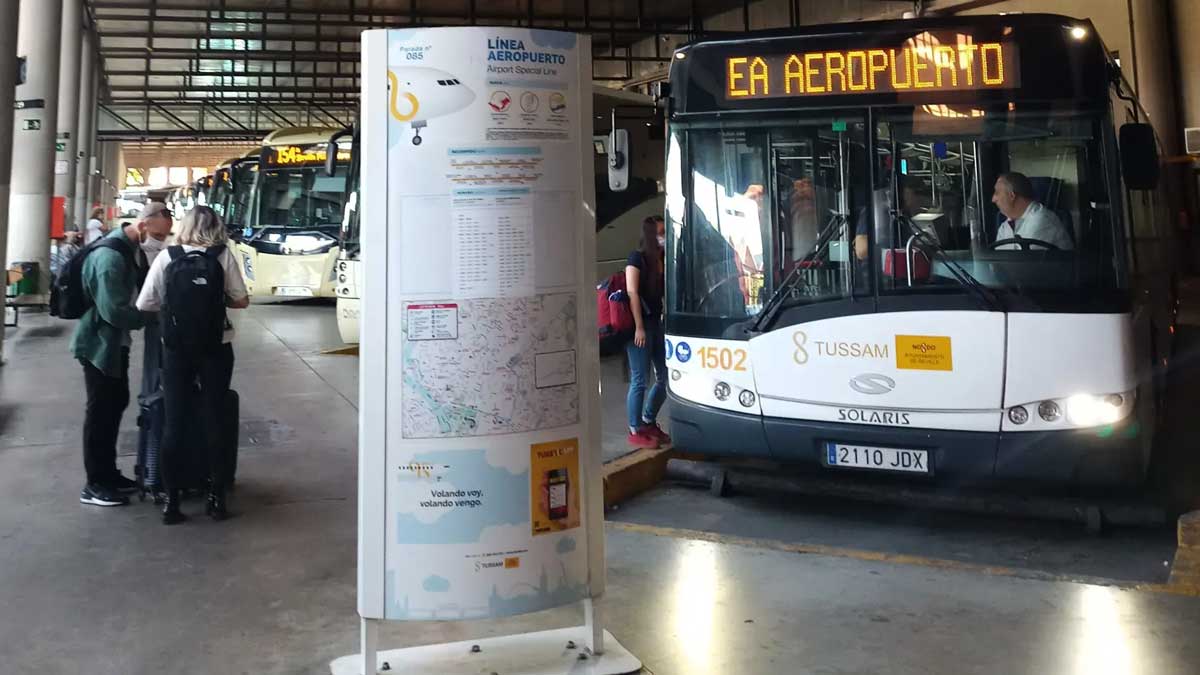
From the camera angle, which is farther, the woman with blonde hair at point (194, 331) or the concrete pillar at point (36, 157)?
the concrete pillar at point (36, 157)

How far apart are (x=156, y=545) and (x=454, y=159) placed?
10.3 feet

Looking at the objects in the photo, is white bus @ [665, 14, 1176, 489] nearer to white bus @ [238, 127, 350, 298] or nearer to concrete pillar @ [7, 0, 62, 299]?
white bus @ [238, 127, 350, 298]

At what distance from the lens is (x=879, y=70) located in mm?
5852

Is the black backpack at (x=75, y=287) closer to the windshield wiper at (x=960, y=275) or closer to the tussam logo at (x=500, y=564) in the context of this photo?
the tussam logo at (x=500, y=564)

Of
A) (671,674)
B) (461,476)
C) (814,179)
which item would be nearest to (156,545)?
(461,476)

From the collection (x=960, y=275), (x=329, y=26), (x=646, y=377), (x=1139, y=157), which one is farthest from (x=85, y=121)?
(x=1139, y=157)

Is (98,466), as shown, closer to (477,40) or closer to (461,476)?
(461,476)

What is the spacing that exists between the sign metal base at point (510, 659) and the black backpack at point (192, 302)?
95.8 inches

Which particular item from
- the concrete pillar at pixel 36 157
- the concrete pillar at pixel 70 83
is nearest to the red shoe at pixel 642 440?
the concrete pillar at pixel 36 157

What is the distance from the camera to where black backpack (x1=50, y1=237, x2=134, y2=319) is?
5.96m

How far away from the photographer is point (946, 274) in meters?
5.62

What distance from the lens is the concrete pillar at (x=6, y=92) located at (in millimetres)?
12336

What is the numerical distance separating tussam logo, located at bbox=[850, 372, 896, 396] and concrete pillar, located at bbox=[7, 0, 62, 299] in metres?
17.3

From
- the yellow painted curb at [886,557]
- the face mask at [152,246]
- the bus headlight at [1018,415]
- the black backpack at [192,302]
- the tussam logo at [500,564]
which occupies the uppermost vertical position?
the face mask at [152,246]
